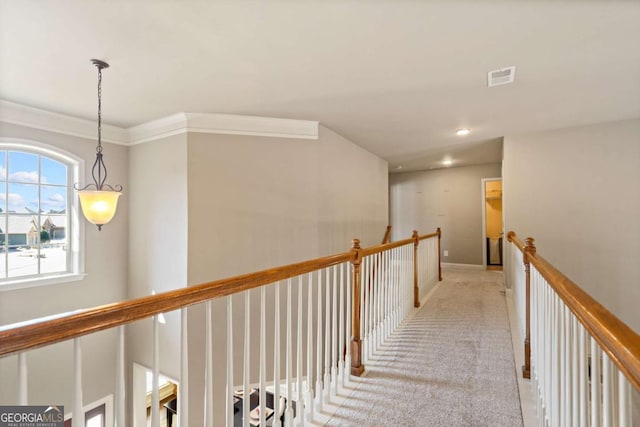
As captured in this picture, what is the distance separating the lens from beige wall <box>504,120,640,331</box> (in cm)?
390

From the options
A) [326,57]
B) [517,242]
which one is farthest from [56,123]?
[517,242]

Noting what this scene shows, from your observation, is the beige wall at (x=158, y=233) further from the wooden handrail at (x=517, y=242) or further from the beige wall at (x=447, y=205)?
the beige wall at (x=447, y=205)

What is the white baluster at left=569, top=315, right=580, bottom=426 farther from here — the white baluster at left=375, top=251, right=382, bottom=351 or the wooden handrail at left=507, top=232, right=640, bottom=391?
the white baluster at left=375, top=251, right=382, bottom=351

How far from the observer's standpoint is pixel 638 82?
286 cm

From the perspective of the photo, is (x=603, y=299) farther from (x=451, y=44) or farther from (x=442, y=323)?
Result: (x=451, y=44)

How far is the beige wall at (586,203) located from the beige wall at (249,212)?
2916 millimetres

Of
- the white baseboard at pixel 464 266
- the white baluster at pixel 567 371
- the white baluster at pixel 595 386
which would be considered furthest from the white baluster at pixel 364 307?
the white baseboard at pixel 464 266

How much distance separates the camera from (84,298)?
379 centimetres

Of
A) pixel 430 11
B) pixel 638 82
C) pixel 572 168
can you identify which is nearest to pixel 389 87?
pixel 430 11

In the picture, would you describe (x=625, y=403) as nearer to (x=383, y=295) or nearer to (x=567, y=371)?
(x=567, y=371)

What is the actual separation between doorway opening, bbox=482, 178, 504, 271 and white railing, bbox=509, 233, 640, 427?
211 inches

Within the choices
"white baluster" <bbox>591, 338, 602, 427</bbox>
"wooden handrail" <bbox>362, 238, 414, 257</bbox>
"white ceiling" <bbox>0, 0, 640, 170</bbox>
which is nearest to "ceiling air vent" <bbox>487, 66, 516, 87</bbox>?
"white ceiling" <bbox>0, 0, 640, 170</bbox>

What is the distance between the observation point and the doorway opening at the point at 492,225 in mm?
6824

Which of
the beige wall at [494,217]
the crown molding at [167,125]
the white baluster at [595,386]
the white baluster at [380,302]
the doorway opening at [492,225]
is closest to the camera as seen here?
the white baluster at [595,386]
